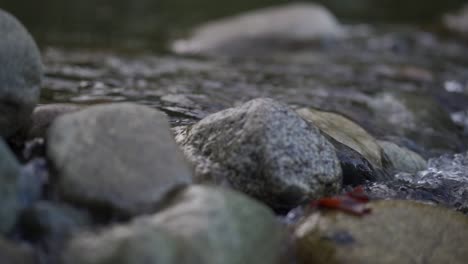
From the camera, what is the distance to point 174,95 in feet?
20.0

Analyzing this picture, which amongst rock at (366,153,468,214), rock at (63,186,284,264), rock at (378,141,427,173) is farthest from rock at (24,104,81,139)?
rock at (378,141,427,173)

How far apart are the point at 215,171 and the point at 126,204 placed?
0.90 metres

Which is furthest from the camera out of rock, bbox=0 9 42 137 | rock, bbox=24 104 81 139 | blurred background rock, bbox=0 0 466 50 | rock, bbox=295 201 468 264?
blurred background rock, bbox=0 0 466 50

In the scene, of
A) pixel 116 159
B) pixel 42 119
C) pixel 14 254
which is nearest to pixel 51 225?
pixel 14 254

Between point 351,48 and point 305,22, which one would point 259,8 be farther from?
point 351,48

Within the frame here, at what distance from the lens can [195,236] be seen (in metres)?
2.74

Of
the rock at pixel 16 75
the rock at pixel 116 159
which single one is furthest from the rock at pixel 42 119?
the rock at pixel 116 159

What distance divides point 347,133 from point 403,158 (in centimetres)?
53

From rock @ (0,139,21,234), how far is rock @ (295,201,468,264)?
1.53 meters

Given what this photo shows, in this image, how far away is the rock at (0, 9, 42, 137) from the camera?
11.6 feet

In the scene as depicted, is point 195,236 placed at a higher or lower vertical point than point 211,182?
higher

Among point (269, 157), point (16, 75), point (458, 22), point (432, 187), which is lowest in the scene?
point (458, 22)

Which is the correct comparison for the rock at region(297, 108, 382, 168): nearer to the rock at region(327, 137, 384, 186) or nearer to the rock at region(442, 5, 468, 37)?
the rock at region(327, 137, 384, 186)

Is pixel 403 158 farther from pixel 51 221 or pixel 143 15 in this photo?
pixel 143 15
